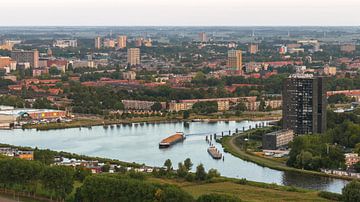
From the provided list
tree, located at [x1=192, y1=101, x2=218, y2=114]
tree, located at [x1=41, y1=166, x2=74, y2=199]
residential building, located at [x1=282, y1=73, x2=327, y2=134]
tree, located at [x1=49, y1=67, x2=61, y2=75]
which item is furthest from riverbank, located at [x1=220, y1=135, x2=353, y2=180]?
tree, located at [x1=49, y1=67, x2=61, y2=75]

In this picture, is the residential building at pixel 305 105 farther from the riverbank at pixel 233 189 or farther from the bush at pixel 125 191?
the bush at pixel 125 191

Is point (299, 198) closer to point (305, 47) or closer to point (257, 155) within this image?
point (257, 155)

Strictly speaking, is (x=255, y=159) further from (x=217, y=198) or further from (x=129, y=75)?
(x=129, y=75)

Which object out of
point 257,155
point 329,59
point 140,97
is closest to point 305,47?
point 329,59

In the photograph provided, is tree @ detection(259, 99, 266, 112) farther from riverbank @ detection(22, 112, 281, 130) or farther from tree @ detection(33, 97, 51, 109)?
tree @ detection(33, 97, 51, 109)

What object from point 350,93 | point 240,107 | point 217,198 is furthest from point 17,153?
point 350,93

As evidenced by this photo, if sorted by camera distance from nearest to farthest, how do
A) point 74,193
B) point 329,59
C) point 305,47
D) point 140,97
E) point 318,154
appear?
point 74,193 → point 318,154 → point 140,97 → point 329,59 → point 305,47

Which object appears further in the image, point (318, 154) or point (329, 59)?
point (329, 59)

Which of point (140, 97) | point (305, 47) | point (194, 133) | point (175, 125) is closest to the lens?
point (194, 133)
